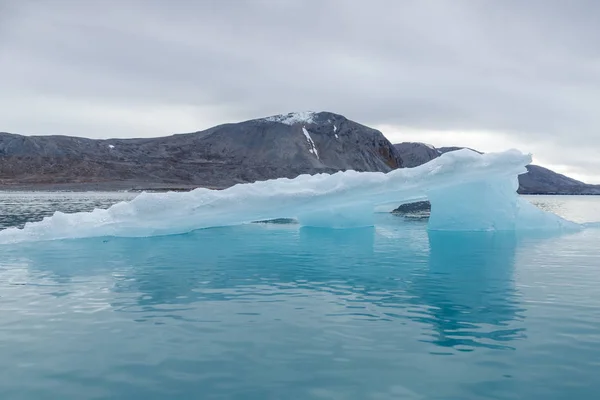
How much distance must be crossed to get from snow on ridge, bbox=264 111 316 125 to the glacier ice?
164 metres

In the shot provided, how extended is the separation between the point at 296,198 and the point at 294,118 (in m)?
171

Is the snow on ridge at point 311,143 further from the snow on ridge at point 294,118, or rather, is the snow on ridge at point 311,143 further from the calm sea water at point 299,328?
the calm sea water at point 299,328

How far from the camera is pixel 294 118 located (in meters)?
190

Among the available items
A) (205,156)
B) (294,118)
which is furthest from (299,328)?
(294,118)

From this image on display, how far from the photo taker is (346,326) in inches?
320

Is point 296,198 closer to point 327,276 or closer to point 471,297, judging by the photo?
point 327,276

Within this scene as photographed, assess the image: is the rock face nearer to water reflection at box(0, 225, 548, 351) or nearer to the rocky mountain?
the rocky mountain

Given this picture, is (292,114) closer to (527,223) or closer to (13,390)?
(527,223)

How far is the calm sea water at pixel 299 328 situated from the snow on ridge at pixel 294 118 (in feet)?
574

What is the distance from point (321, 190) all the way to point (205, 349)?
15412 mm

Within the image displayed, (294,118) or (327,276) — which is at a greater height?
(294,118)

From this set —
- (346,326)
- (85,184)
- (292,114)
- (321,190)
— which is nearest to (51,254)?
(321,190)

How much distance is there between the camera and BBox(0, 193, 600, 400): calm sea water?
5.98 metres

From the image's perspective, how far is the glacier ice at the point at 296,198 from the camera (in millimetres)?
20984
